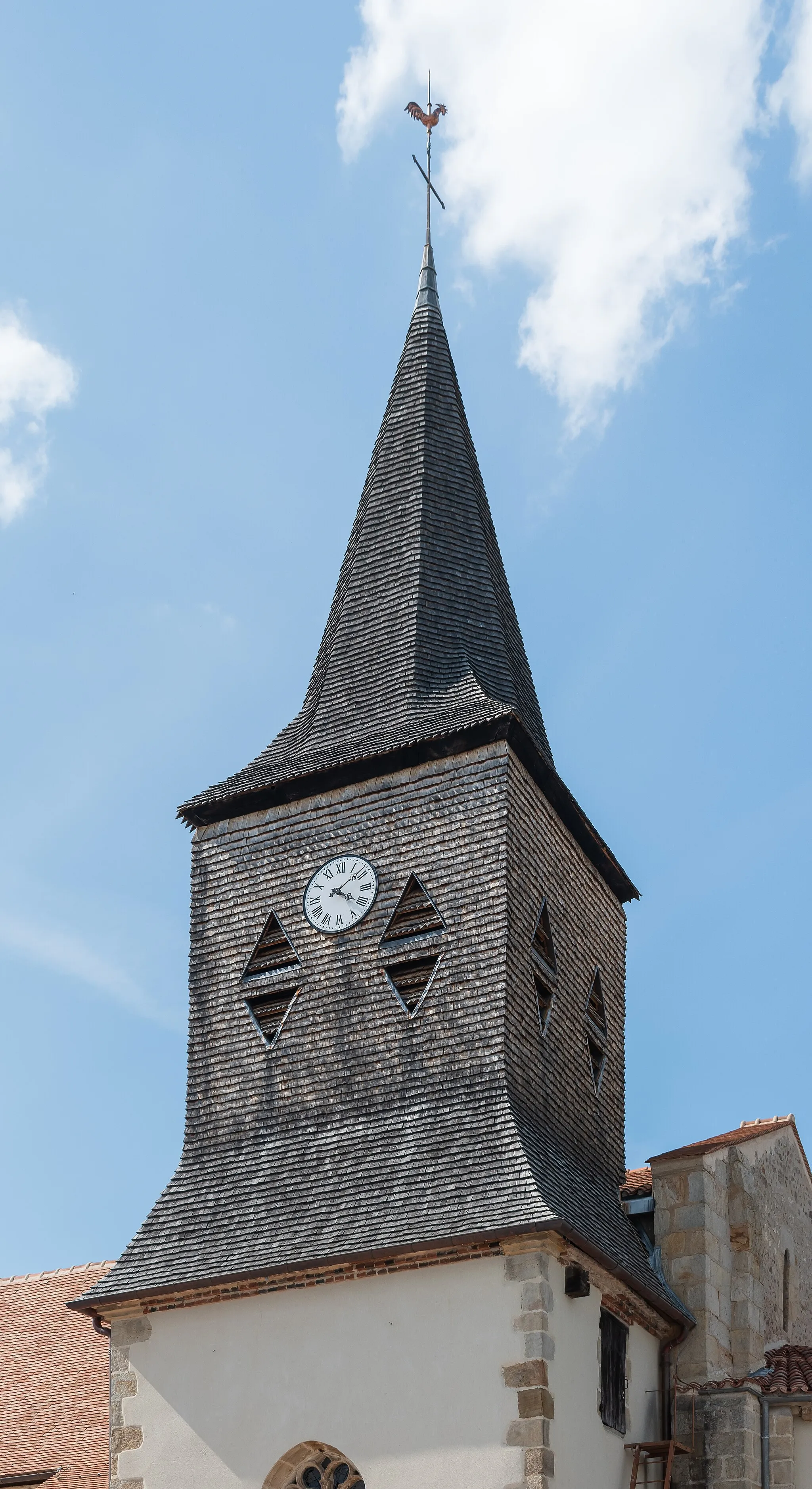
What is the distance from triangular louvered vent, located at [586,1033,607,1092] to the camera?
57.7ft

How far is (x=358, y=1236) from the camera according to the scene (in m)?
14.4

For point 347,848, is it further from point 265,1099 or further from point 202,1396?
point 202,1396

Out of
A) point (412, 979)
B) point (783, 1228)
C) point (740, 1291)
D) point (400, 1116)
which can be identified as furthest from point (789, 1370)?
point (412, 979)

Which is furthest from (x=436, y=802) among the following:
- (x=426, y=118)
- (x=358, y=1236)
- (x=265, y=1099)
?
(x=426, y=118)

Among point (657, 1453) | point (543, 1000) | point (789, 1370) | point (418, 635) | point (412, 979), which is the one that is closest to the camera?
point (657, 1453)

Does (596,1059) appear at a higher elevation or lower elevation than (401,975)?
lower

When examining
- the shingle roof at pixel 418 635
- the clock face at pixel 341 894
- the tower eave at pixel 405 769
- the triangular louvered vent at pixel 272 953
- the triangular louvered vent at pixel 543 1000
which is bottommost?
the triangular louvered vent at pixel 543 1000

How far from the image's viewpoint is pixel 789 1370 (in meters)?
16.0

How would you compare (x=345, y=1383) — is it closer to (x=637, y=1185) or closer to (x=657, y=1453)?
(x=657, y=1453)

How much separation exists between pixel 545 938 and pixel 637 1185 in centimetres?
270

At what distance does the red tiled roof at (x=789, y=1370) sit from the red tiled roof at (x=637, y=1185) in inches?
68.8

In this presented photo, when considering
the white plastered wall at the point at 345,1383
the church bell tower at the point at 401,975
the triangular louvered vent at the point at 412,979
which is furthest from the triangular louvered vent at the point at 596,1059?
the white plastered wall at the point at 345,1383

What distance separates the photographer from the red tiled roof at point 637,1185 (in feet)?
56.2

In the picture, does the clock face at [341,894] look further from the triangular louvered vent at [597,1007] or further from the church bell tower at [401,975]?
the triangular louvered vent at [597,1007]
